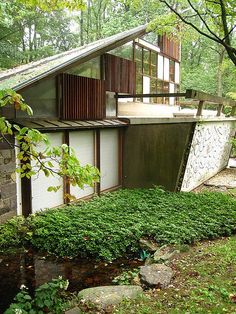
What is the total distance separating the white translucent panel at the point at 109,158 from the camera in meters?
9.87

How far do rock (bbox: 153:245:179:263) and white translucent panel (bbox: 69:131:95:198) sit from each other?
340 centimetres

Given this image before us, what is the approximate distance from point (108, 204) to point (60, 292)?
12.3 ft

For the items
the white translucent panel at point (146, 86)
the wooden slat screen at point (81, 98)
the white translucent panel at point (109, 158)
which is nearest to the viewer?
the wooden slat screen at point (81, 98)

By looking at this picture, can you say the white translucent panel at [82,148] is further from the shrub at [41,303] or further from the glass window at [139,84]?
the shrub at [41,303]

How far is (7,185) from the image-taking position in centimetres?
685

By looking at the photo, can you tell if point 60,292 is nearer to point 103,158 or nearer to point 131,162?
point 103,158

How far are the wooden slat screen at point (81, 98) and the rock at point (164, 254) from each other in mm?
4201

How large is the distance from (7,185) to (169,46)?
11327 mm

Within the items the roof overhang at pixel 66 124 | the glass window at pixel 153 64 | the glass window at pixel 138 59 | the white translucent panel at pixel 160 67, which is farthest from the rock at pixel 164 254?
the white translucent panel at pixel 160 67

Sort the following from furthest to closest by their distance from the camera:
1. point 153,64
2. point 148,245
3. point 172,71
A: point 172,71, point 153,64, point 148,245

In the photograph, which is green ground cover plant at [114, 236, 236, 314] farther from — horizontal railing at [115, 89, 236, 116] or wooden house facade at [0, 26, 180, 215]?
horizontal railing at [115, 89, 236, 116]

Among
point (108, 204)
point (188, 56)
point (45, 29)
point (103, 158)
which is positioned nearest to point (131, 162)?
point (103, 158)

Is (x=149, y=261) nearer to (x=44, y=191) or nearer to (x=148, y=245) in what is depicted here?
(x=148, y=245)

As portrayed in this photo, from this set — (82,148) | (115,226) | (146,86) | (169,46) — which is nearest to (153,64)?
(146,86)
